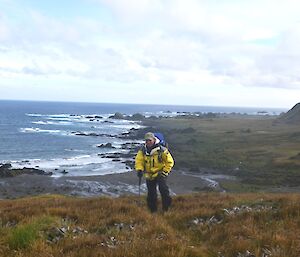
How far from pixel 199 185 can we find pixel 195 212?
34.9m

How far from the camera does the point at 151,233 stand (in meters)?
8.05

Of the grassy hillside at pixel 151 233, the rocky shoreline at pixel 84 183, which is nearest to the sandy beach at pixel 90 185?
the rocky shoreline at pixel 84 183

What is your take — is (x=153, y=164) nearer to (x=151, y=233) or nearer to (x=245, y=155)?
(x=151, y=233)

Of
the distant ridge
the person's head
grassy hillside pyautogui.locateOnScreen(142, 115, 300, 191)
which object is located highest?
the person's head

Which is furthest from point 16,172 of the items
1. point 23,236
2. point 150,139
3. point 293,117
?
point 293,117

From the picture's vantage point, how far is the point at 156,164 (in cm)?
1153

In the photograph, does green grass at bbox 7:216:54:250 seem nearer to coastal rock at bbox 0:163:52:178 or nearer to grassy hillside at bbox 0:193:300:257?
grassy hillside at bbox 0:193:300:257

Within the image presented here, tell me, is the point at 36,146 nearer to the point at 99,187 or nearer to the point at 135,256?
the point at 99,187

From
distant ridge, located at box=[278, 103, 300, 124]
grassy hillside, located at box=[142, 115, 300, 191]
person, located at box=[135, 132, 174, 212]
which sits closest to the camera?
person, located at box=[135, 132, 174, 212]

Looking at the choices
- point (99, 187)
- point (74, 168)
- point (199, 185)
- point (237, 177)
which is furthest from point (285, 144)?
point (99, 187)

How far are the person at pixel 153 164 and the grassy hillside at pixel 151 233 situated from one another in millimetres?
985

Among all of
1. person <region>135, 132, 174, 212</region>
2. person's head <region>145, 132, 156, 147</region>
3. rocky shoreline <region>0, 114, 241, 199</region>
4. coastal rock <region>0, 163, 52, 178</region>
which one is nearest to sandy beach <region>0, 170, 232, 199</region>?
rocky shoreline <region>0, 114, 241, 199</region>

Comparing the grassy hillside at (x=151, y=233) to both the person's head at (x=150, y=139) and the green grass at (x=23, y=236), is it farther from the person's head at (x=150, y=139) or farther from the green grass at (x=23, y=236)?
the person's head at (x=150, y=139)

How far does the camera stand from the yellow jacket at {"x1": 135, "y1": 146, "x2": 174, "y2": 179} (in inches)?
447
